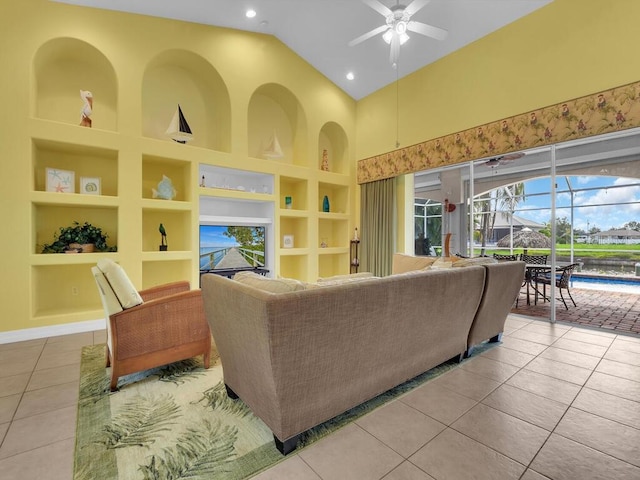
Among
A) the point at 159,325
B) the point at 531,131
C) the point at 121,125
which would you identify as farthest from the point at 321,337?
the point at 531,131

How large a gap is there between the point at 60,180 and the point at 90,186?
301 mm

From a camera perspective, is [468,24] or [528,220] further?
[528,220]

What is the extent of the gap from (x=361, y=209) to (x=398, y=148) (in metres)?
1.46

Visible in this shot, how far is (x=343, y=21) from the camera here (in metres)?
4.48

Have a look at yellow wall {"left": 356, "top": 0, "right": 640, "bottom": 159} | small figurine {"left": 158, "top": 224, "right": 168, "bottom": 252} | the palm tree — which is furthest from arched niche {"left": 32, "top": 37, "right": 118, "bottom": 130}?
the palm tree

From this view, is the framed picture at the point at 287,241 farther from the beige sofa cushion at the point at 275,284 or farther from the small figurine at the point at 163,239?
the beige sofa cushion at the point at 275,284

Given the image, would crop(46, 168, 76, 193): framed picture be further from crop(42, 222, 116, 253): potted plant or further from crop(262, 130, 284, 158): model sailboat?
crop(262, 130, 284, 158): model sailboat

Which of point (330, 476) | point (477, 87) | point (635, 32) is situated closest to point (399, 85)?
point (477, 87)

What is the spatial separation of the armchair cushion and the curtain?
14.7 feet

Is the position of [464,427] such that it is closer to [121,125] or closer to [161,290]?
[161,290]

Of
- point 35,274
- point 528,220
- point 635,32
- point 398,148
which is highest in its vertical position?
point 635,32

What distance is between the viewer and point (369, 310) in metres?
1.74

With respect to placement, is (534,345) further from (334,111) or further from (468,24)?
(334,111)

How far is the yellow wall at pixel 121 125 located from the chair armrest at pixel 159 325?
1994mm
